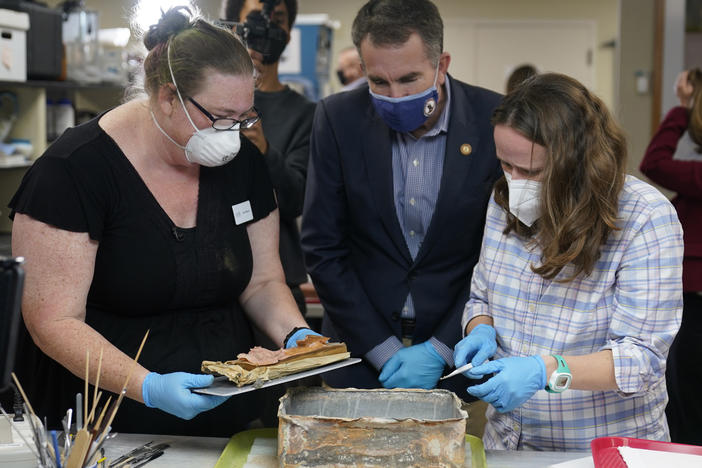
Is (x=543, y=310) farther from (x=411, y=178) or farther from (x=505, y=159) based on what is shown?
(x=411, y=178)

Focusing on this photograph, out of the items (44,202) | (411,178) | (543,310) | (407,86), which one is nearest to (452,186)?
(411,178)

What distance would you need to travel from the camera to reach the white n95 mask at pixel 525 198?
144cm

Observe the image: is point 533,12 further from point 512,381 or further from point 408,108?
point 512,381

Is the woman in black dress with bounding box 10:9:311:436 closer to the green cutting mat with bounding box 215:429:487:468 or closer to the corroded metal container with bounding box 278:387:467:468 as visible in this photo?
the green cutting mat with bounding box 215:429:487:468

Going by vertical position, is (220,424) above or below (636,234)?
below

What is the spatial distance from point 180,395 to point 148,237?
33cm

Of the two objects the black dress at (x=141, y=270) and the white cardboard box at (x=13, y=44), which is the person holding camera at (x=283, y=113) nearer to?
the black dress at (x=141, y=270)

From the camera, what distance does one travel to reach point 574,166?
1.39 m

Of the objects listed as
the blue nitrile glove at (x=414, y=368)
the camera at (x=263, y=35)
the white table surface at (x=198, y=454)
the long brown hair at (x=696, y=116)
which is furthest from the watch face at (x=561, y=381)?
the long brown hair at (x=696, y=116)

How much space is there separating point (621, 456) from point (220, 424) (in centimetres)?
79

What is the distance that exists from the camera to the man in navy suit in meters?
0.42

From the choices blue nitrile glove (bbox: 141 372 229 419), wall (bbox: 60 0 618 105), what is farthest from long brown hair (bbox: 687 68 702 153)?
wall (bbox: 60 0 618 105)

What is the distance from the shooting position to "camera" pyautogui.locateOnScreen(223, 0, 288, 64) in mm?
2191

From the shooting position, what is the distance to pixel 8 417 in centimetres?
121
